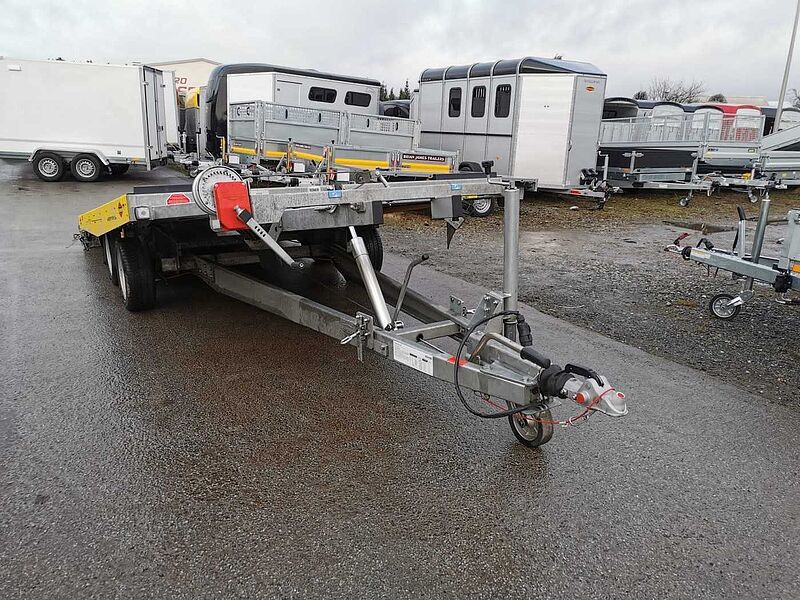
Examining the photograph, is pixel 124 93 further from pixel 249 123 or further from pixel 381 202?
pixel 381 202

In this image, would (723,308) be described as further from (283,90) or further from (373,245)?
(283,90)

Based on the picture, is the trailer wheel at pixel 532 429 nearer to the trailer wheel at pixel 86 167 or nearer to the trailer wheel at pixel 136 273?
the trailer wheel at pixel 136 273

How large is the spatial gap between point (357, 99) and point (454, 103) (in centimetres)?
256

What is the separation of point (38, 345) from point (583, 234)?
32.4ft

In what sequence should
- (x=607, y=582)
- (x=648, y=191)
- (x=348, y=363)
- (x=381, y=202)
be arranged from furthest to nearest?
(x=648, y=191) → (x=348, y=363) → (x=381, y=202) → (x=607, y=582)

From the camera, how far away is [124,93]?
17594 mm

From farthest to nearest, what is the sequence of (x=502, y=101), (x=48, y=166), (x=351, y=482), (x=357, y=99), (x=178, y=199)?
(x=48, y=166) → (x=357, y=99) → (x=502, y=101) → (x=178, y=199) → (x=351, y=482)

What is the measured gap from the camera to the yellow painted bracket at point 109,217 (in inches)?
177

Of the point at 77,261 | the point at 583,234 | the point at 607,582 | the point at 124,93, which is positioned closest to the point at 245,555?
the point at 607,582

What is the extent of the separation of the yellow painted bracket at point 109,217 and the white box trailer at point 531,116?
10958 millimetres

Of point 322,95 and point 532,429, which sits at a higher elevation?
point 322,95

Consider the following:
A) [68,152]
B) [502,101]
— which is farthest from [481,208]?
[68,152]

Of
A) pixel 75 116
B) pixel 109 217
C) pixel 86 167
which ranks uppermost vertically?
pixel 75 116

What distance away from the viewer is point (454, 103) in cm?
1636
